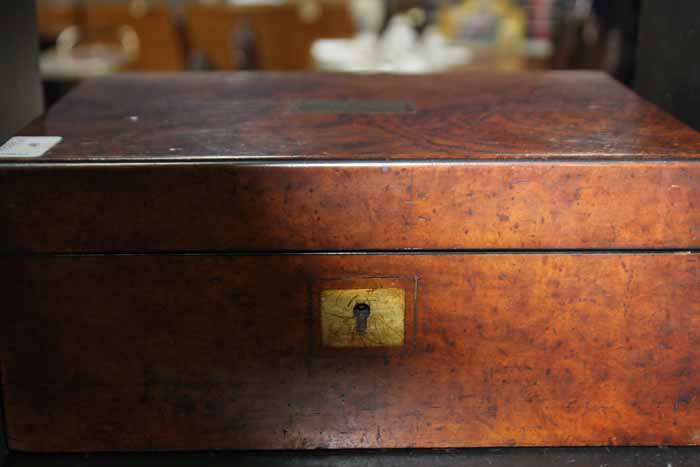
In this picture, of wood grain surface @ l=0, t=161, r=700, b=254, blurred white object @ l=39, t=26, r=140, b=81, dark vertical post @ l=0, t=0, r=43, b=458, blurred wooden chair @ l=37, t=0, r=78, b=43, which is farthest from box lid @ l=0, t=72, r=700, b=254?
blurred wooden chair @ l=37, t=0, r=78, b=43

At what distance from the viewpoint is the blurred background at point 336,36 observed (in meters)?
2.86

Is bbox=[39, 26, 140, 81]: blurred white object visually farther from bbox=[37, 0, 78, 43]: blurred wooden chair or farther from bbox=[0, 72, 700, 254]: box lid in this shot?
bbox=[0, 72, 700, 254]: box lid

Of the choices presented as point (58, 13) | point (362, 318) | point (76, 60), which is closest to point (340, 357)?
point (362, 318)

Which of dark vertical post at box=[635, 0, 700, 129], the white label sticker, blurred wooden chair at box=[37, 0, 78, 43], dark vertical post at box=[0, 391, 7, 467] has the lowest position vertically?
dark vertical post at box=[0, 391, 7, 467]

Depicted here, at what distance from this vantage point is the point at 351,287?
2.46 ft

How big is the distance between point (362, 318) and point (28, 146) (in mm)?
332

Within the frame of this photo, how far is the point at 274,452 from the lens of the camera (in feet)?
2.62

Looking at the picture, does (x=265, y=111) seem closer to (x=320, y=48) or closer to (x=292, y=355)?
(x=292, y=355)

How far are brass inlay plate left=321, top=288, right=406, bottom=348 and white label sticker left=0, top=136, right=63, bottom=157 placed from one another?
0.91ft

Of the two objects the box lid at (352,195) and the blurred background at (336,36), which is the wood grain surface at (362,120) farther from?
the blurred background at (336,36)

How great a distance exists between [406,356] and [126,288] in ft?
0.84

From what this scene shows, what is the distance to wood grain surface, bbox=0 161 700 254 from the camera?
714 mm

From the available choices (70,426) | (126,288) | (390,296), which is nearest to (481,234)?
(390,296)

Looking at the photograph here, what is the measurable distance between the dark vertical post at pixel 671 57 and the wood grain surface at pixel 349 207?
24cm
